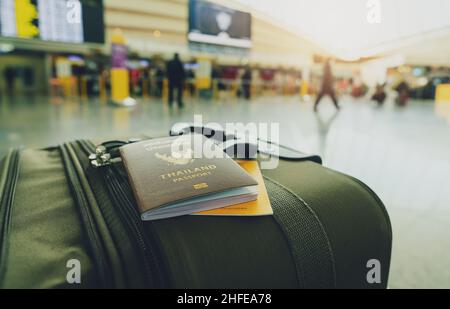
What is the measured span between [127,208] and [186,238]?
5.7 inches

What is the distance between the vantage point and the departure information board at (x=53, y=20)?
5254 mm

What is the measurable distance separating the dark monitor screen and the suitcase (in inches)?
448

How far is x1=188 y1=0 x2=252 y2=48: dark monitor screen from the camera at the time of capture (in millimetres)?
11023

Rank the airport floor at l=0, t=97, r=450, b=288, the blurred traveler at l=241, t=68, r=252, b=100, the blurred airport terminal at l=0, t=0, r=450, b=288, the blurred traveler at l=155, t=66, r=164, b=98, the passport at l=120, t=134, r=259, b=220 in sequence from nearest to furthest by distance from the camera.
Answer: the passport at l=120, t=134, r=259, b=220 < the airport floor at l=0, t=97, r=450, b=288 < the blurred airport terminal at l=0, t=0, r=450, b=288 < the blurred traveler at l=241, t=68, r=252, b=100 < the blurred traveler at l=155, t=66, r=164, b=98

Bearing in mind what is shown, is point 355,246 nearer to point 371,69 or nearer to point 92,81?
point 92,81

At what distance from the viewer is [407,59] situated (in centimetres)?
1766

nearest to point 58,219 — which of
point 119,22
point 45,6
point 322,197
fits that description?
Answer: point 322,197

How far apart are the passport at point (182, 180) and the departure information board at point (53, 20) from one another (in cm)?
525

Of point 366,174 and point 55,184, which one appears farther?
point 366,174

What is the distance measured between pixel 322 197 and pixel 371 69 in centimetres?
2144

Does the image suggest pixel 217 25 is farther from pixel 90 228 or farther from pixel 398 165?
pixel 90 228
